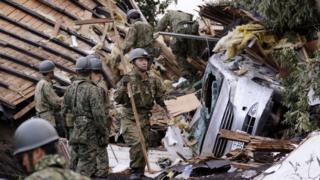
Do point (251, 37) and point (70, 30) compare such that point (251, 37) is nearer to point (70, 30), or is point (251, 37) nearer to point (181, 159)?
point (181, 159)

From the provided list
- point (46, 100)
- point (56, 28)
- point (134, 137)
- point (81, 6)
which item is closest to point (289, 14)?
point (134, 137)

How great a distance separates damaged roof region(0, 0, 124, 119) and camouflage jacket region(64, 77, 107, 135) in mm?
4242

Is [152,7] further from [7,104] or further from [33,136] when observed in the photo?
[33,136]

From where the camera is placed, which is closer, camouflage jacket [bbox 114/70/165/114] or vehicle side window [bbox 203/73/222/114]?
camouflage jacket [bbox 114/70/165/114]

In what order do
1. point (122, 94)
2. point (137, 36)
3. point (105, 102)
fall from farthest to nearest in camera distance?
point (137, 36), point (122, 94), point (105, 102)

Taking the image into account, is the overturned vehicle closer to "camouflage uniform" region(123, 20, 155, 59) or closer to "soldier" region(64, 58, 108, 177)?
"soldier" region(64, 58, 108, 177)

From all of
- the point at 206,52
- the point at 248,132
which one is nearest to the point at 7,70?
the point at 206,52

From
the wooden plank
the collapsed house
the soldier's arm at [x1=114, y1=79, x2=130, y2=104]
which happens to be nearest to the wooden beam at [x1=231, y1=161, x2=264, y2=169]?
the collapsed house

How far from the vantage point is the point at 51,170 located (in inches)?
174

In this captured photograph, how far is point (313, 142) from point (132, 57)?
2.87m

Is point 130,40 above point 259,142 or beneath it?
above

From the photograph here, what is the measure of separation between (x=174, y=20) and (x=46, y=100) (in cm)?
433

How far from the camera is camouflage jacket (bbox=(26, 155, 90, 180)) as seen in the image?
4.38 meters

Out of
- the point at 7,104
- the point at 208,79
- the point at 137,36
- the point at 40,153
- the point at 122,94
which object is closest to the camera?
the point at 40,153
